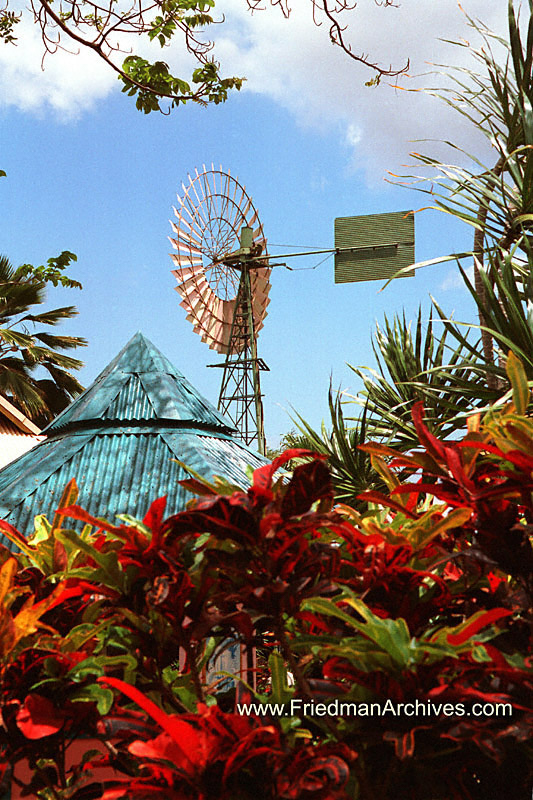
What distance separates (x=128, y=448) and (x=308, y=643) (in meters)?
3.27

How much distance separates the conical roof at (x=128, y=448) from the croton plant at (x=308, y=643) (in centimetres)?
264

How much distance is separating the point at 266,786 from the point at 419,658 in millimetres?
254

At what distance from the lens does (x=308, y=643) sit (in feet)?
3.52

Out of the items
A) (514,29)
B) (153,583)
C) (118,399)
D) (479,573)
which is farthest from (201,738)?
(514,29)

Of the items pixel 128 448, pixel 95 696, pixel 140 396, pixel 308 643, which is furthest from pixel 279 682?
pixel 140 396

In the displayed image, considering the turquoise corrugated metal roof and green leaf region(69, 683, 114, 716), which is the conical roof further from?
green leaf region(69, 683, 114, 716)

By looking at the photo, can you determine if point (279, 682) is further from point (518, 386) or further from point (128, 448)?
point (128, 448)

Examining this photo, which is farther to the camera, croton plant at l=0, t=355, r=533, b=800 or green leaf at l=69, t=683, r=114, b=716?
green leaf at l=69, t=683, r=114, b=716

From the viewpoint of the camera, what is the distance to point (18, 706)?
1146 mm

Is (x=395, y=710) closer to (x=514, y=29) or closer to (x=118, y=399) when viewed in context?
(x=118, y=399)

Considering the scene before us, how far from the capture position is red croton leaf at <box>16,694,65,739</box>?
3.48 feet

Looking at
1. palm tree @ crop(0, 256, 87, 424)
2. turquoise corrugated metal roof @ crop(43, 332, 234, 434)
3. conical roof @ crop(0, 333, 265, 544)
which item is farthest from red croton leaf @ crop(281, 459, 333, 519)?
palm tree @ crop(0, 256, 87, 424)

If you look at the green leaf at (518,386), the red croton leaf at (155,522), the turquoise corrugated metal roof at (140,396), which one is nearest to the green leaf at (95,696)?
the red croton leaf at (155,522)

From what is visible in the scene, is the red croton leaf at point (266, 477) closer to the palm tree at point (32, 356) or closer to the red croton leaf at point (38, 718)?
the red croton leaf at point (38, 718)
